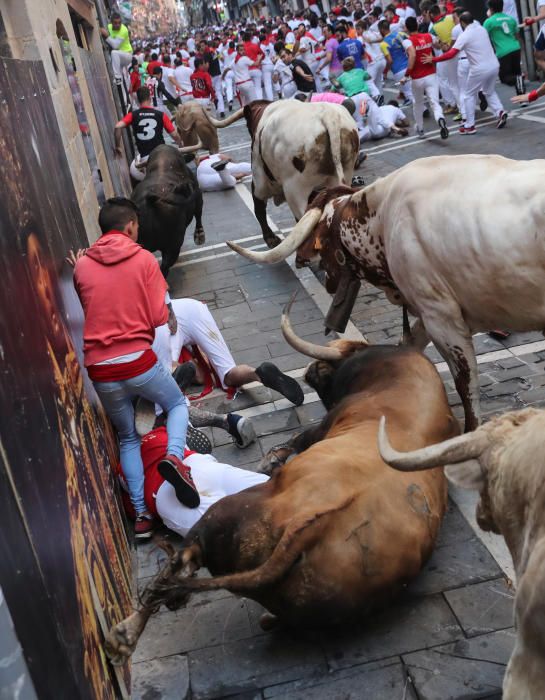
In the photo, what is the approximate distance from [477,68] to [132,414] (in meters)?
12.4

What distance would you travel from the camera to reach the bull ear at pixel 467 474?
3.09 metres

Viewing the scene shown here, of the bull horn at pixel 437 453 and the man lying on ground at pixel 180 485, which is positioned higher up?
the bull horn at pixel 437 453

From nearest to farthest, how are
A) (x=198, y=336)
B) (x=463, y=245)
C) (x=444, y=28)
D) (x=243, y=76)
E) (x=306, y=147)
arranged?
(x=463, y=245) < (x=198, y=336) < (x=306, y=147) < (x=444, y=28) < (x=243, y=76)

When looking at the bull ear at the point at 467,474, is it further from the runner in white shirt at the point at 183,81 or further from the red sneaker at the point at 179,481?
the runner in white shirt at the point at 183,81

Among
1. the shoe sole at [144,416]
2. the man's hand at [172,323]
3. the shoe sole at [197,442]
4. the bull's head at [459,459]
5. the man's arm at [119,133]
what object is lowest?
the shoe sole at [197,442]

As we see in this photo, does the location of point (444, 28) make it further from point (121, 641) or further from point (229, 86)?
point (121, 641)

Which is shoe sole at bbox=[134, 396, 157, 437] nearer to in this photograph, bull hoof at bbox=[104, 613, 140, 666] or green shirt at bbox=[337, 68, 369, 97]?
bull hoof at bbox=[104, 613, 140, 666]

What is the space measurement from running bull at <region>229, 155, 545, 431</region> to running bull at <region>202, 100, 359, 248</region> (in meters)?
3.55

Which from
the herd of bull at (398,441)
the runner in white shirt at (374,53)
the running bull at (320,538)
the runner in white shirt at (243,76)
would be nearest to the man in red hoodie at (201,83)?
the runner in white shirt at (243,76)

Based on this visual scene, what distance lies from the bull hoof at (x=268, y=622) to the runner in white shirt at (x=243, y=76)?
2315 centimetres

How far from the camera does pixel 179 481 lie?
484 centimetres

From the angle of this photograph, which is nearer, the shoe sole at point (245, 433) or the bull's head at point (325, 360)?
the bull's head at point (325, 360)

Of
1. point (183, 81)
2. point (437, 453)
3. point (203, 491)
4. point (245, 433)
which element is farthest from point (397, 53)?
point (437, 453)

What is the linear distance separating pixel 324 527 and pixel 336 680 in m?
0.71
